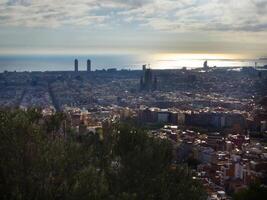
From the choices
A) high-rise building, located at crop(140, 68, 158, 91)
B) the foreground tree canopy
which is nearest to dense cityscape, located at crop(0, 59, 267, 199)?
high-rise building, located at crop(140, 68, 158, 91)

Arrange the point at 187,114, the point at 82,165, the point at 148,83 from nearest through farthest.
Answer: the point at 82,165 < the point at 187,114 < the point at 148,83

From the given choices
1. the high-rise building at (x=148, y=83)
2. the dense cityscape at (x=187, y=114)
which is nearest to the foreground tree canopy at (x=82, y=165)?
the dense cityscape at (x=187, y=114)

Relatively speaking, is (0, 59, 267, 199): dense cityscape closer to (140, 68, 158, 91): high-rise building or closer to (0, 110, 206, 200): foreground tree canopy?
(140, 68, 158, 91): high-rise building

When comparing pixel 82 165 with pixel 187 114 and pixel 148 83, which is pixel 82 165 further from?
pixel 148 83

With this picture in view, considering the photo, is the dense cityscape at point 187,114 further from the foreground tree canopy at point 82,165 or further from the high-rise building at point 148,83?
the foreground tree canopy at point 82,165

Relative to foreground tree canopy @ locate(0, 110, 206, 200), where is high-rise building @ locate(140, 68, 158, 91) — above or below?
below

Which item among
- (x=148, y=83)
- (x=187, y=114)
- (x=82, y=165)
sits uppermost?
(x=82, y=165)

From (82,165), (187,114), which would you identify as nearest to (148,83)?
(187,114)
